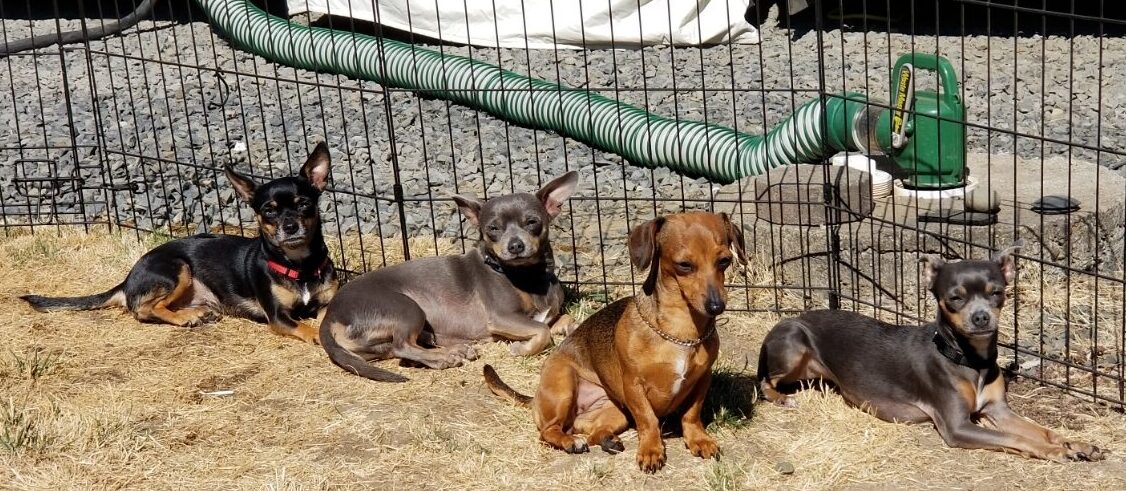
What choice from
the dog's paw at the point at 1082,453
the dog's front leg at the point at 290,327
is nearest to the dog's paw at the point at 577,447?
the dog's paw at the point at 1082,453

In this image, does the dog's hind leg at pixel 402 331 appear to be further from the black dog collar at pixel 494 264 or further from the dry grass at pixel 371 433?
the black dog collar at pixel 494 264

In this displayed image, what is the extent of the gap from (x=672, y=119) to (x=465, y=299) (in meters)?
3.51

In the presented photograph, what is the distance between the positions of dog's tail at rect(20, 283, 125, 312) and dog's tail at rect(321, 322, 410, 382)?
1.72 meters

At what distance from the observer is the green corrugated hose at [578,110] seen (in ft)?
29.0

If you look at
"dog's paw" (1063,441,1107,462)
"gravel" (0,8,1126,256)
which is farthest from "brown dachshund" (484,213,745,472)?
"gravel" (0,8,1126,256)

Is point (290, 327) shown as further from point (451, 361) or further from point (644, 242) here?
point (644, 242)

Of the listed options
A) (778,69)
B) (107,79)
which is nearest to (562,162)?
(778,69)

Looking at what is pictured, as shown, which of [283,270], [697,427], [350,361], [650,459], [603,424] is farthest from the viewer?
[283,270]

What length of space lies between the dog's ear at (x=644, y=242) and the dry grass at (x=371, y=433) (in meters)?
0.95

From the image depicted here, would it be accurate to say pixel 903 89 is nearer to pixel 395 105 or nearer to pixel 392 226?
pixel 392 226

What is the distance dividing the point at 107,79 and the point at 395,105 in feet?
12.2

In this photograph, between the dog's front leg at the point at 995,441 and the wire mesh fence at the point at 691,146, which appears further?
the wire mesh fence at the point at 691,146

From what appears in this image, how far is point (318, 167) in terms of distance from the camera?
752 cm

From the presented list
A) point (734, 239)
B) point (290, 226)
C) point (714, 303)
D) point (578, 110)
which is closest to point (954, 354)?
point (734, 239)
